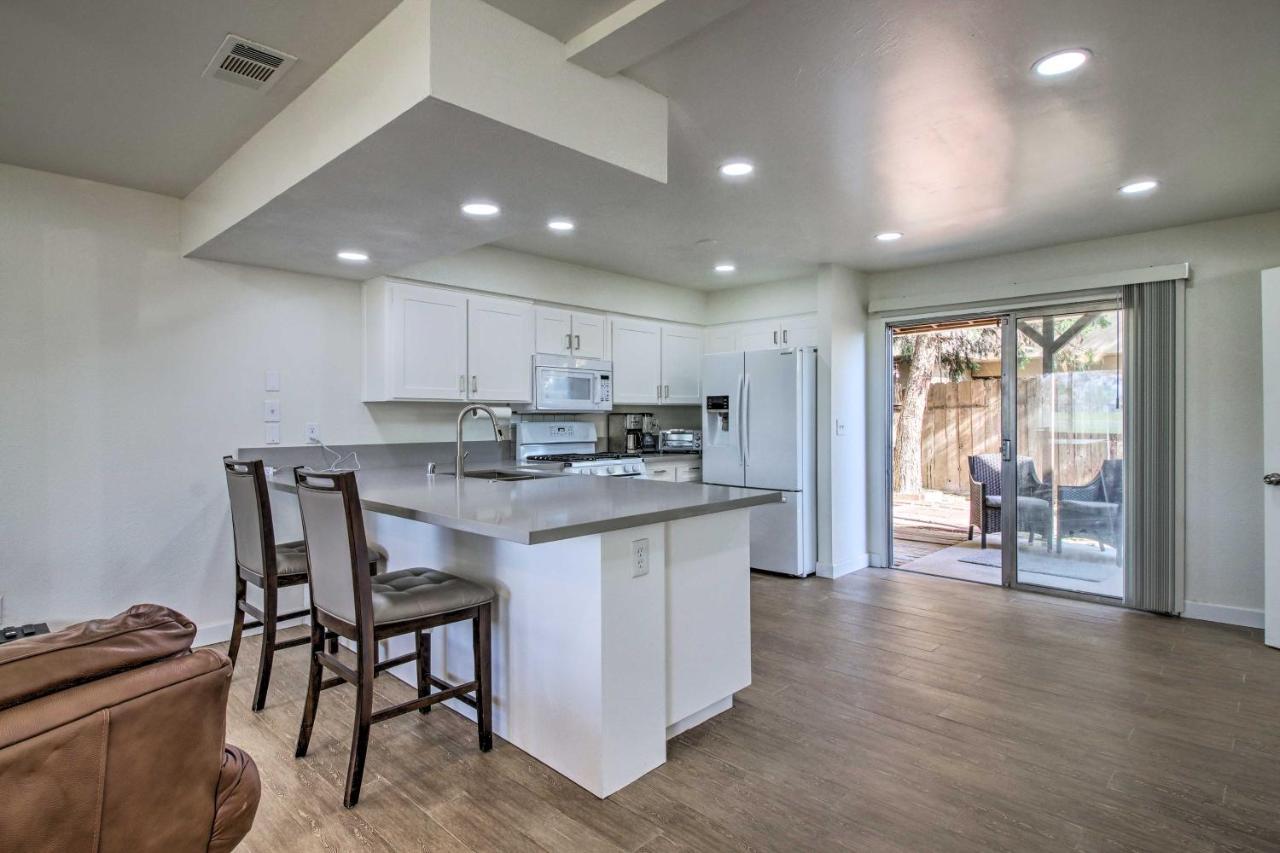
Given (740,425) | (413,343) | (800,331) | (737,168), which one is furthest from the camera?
(800,331)

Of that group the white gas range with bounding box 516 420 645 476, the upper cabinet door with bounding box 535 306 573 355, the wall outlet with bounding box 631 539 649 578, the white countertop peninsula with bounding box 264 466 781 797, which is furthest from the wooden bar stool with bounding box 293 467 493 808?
the upper cabinet door with bounding box 535 306 573 355

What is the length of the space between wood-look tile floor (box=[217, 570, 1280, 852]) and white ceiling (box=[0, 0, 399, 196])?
2.35 metres

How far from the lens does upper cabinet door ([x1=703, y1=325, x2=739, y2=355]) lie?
Answer: 5.97 m

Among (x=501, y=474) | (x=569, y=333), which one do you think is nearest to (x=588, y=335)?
(x=569, y=333)

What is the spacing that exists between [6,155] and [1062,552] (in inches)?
246

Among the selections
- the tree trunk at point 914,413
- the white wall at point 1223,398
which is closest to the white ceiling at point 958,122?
the white wall at point 1223,398

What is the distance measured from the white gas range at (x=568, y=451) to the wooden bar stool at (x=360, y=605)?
89.0 inches

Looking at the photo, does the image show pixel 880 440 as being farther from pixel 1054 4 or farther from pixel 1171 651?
pixel 1054 4

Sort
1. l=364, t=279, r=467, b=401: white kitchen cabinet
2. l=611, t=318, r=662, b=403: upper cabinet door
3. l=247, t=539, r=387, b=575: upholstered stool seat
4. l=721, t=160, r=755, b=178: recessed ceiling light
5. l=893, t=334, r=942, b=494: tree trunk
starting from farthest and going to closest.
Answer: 1. l=893, t=334, r=942, b=494: tree trunk
2. l=611, t=318, r=662, b=403: upper cabinet door
3. l=364, t=279, r=467, b=401: white kitchen cabinet
4. l=721, t=160, r=755, b=178: recessed ceiling light
5. l=247, t=539, r=387, b=575: upholstered stool seat

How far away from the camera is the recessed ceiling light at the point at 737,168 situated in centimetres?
299

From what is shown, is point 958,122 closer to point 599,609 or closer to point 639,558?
point 639,558

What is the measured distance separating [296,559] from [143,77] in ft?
6.13

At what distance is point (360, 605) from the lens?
6.60ft

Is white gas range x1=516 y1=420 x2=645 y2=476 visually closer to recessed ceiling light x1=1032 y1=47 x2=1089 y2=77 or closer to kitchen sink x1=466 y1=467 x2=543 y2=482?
kitchen sink x1=466 y1=467 x2=543 y2=482
